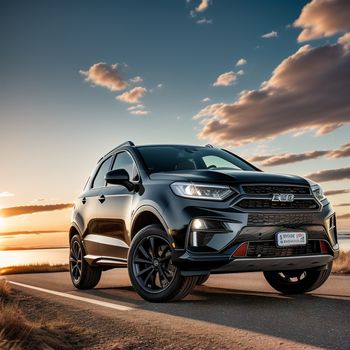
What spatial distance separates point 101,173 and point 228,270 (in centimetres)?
351

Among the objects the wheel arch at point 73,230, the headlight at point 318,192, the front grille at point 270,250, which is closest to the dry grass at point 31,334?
the front grille at point 270,250

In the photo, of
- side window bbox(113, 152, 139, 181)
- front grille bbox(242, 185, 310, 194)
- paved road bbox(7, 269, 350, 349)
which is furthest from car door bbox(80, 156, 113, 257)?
front grille bbox(242, 185, 310, 194)

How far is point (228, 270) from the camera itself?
5.54 meters

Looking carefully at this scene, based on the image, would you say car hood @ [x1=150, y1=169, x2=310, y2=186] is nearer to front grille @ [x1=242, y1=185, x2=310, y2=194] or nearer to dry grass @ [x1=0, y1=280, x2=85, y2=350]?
front grille @ [x1=242, y1=185, x2=310, y2=194]

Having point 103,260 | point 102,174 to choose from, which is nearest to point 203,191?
point 103,260

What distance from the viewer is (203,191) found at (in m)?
5.69

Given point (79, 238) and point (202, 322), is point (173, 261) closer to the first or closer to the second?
point (202, 322)

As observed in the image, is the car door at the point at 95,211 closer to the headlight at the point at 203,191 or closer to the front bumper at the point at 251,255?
the headlight at the point at 203,191

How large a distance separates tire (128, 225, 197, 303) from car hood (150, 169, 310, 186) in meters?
0.62

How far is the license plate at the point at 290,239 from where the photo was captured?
560 cm

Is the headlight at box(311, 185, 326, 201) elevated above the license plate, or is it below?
above

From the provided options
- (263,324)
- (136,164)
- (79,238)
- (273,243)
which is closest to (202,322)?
(263,324)

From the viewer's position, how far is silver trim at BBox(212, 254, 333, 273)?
548cm

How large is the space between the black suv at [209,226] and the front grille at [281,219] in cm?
1
